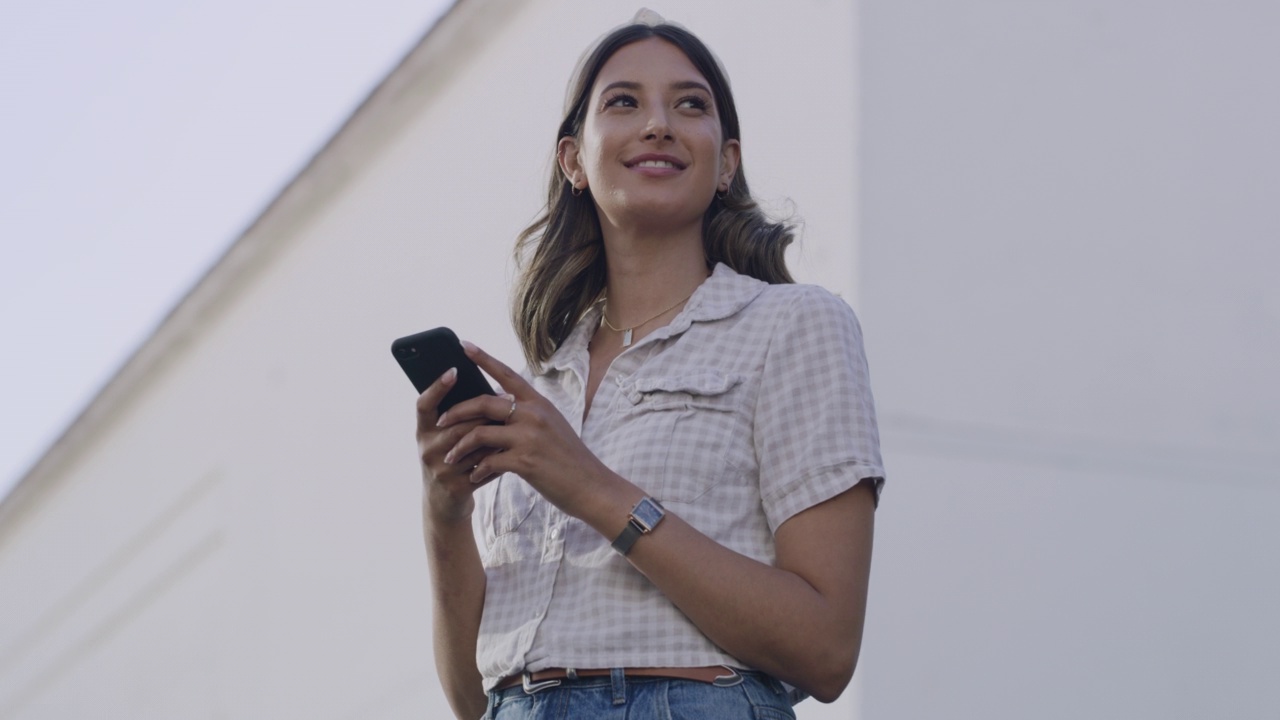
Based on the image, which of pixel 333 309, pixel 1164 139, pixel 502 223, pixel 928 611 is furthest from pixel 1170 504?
pixel 333 309

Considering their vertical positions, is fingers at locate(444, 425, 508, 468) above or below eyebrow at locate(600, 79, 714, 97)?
below

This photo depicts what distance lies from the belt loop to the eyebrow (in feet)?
2.34

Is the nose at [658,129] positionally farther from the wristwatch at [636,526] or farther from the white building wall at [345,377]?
the white building wall at [345,377]

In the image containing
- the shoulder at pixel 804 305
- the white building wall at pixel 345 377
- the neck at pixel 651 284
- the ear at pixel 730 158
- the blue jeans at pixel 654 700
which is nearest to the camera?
the blue jeans at pixel 654 700

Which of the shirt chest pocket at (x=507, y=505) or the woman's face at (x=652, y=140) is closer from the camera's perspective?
the shirt chest pocket at (x=507, y=505)

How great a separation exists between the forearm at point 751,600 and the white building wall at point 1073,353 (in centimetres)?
119

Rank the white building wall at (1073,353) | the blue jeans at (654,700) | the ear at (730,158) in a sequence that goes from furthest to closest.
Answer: the white building wall at (1073,353), the ear at (730,158), the blue jeans at (654,700)

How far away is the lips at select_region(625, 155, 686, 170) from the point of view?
1592 mm

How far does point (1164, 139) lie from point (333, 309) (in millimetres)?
2271

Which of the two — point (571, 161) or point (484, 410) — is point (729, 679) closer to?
point (484, 410)

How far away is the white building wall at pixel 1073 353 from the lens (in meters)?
2.43

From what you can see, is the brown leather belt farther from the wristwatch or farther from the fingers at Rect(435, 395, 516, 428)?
the fingers at Rect(435, 395, 516, 428)

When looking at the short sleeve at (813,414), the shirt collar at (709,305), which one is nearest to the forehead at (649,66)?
the shirt collar at (709,305)

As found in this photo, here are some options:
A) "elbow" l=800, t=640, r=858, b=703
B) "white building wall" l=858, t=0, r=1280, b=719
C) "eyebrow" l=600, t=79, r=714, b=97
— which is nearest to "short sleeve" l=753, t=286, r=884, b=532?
"elbow" l=800, t=640, r=858, b=703
